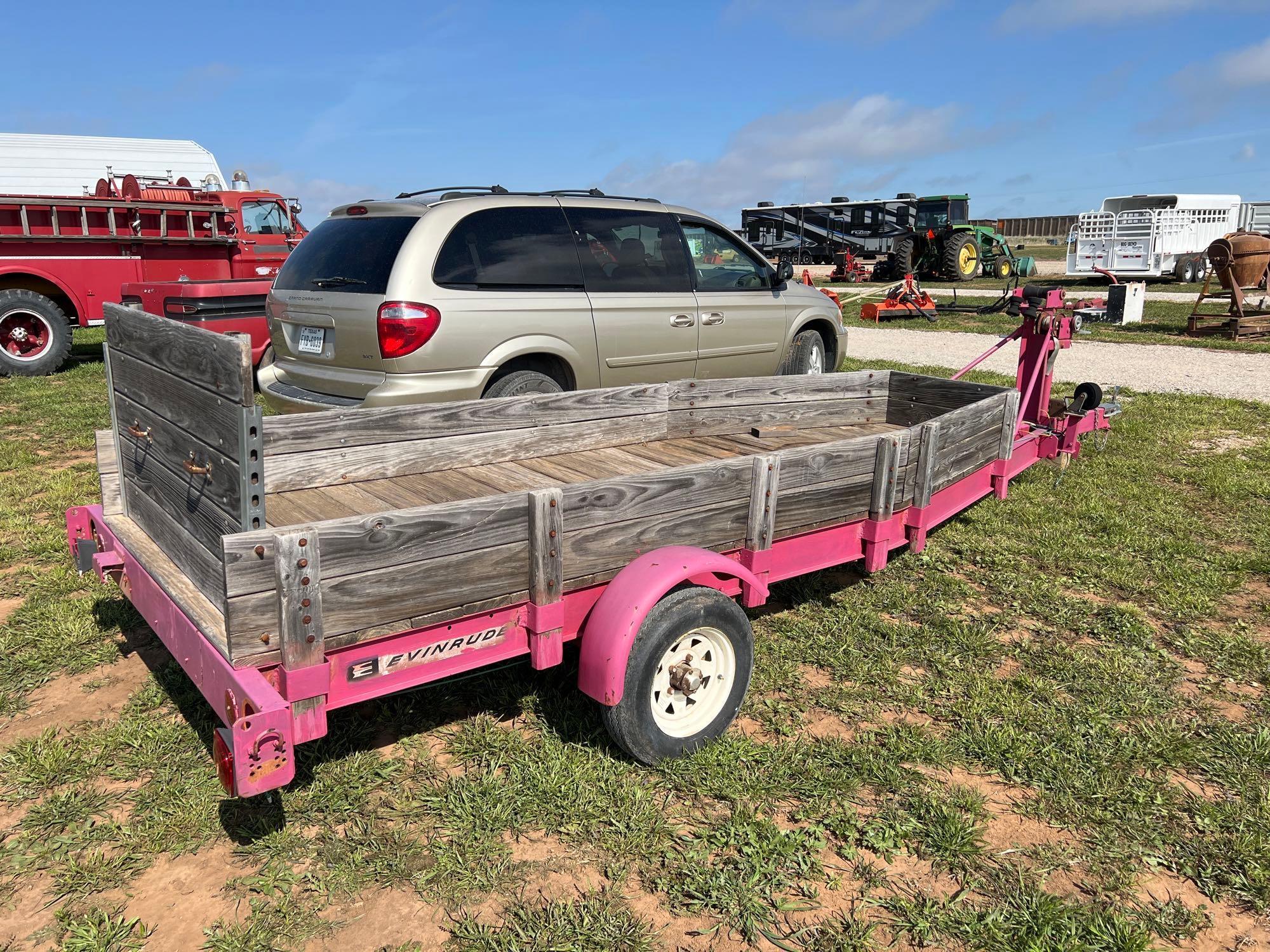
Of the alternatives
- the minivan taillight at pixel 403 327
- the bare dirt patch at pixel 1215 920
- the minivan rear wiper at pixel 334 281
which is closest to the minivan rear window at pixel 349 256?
the minivan rear wiper at pixel 334 281

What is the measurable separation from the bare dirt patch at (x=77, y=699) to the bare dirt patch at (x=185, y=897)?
1.09 metres

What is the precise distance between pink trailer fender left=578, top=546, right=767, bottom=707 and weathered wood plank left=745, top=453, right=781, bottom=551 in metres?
0.31

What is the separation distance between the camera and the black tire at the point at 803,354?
7586mm

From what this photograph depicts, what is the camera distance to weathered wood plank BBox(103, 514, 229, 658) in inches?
99.5

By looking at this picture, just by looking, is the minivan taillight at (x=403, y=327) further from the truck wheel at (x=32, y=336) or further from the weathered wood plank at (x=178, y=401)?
the truck wheel at (x=32, y=336)

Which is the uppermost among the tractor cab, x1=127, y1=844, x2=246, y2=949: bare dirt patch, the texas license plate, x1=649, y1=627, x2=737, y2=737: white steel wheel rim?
the tractor cab

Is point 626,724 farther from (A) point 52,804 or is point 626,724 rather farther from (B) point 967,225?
(B) point 967,225

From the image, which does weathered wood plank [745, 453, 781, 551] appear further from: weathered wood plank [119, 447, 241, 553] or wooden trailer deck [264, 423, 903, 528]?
weathered wood plank [119, 447, 241, 553]

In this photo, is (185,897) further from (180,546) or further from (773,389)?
(773,389)

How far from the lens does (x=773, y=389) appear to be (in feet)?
17.2

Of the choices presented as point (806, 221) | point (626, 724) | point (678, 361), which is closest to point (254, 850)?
point (626, 724)

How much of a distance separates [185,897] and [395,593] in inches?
40.9

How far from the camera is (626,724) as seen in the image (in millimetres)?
2896

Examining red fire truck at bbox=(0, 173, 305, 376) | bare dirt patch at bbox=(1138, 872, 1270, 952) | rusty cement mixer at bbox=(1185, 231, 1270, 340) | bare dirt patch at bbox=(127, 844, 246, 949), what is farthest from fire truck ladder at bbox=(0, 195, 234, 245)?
rusty cement mixer at bbox=(1185, 231, 1270, 340)
